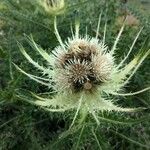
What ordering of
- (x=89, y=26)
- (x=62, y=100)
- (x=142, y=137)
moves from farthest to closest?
(x=89, y=26) → (x=142, y=137) → (x=62, y=100)

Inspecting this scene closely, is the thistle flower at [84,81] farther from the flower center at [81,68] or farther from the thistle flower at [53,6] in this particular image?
the thistle flower at [53,6]

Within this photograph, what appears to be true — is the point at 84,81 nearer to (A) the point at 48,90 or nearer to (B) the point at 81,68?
(B) the point at 81,68

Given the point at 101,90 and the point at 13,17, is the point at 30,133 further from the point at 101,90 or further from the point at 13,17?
the point at 13,17

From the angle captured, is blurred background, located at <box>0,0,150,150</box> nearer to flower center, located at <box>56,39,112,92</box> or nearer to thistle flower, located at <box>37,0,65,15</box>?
thistle flower, located at <box>37,0,65,15</box>

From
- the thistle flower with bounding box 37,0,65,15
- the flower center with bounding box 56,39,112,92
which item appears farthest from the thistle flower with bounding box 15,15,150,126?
the thistle flower with bounding box 37,0,65,15

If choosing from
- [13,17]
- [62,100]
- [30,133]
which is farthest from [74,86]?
[13,17]

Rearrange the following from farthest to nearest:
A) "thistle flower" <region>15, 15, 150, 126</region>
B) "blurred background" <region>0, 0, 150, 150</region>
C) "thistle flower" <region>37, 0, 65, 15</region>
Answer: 1. "thistle flower" <region>37, 0, 65, 15</region>
2. "blurred background" <region>0, 0, 150, 150</region>
3. "thistle flower" <region>15, 15, 150, 126</region>

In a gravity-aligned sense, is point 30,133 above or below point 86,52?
below

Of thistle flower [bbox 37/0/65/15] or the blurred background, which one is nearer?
the blurred background
